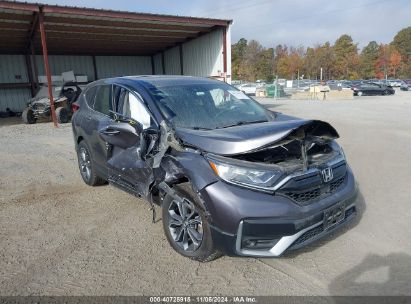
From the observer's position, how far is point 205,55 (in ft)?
60.0

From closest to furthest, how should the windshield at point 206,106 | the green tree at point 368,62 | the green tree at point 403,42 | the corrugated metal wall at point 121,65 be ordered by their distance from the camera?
the windshield at point 206,106 → the corrugated metal wall at point 121,65 → the green tree at point 368,62 → the green tree at point 403,42

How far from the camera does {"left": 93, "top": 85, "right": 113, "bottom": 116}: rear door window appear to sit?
4.66m

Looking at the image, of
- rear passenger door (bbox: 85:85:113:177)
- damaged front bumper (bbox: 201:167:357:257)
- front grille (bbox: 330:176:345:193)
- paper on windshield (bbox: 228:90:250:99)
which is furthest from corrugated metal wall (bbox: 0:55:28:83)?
front grille (bbox: 330:176:345:193)

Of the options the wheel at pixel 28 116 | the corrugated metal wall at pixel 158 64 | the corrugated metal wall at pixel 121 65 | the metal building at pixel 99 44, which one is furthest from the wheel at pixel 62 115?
the corrugated metal wall at pixel 121 65

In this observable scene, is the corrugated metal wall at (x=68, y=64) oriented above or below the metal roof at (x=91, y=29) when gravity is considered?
below

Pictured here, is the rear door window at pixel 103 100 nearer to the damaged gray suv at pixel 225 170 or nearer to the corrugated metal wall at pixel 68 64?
the damaged gray suv at pixel 225 170

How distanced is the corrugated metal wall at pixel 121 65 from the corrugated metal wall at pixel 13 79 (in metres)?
4.76

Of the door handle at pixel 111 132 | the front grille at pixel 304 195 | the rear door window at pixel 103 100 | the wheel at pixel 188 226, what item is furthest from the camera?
the rear door window at pixel 103 100

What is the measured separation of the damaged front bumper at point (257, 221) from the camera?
272 cm

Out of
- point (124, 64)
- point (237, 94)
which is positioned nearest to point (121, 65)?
point (124, 64)

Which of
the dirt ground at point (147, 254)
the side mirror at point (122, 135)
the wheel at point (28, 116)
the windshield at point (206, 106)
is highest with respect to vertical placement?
the windshield at point (206, 106)

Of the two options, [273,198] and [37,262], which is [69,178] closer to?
[37,262]

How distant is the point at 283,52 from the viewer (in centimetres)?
9125

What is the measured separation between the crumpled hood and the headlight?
0.15m
